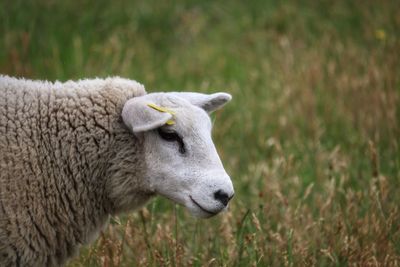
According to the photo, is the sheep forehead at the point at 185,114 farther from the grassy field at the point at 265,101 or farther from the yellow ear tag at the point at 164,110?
the grassy field at the point at 265,101

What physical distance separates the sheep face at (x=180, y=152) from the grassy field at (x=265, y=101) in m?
0.52

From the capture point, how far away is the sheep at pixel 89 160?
128 inches

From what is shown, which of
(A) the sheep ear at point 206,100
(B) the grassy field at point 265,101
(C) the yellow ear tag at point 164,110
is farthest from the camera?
(B) the grassy field at point 265,101

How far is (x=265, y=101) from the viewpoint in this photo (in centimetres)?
667

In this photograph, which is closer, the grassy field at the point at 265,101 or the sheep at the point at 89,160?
the sheep at the point at 89,160

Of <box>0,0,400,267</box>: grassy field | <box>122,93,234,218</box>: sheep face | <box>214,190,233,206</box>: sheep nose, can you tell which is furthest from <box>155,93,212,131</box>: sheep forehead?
<box>0,0,400,267</box>: grassy field

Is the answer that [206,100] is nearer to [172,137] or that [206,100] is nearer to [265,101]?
[172,137]

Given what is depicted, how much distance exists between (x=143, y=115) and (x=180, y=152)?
0.24 m

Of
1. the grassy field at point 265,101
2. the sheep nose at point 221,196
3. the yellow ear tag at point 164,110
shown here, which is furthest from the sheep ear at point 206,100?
the grassy field at point 265,101

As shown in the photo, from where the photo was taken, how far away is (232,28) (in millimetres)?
8234

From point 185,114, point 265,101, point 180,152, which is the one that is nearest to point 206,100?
point 185,114

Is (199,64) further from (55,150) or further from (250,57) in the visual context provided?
(55,150)

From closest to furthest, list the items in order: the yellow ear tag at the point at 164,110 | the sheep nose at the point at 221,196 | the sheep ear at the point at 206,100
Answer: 1. the sheep nose at the point at 221,196
2. the yellow ear tag at the point at 164,110
3. the sheep ear at the point at 206,100

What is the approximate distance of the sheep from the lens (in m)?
3.26
